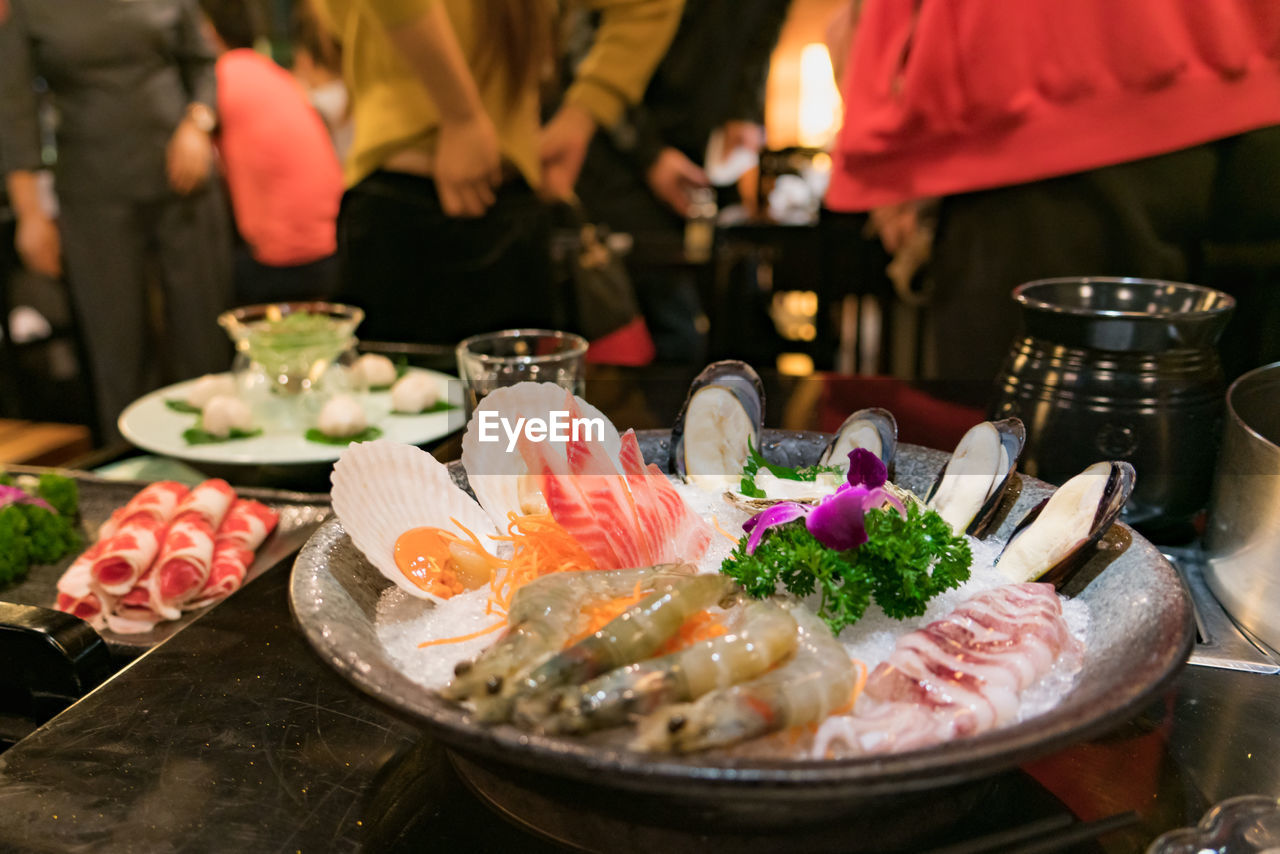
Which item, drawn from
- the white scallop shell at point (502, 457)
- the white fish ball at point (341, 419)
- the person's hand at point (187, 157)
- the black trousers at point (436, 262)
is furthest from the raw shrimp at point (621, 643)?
the person's hand at point (187, 157)

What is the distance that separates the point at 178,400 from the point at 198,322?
1.91 metres

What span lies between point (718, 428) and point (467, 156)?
1215mm

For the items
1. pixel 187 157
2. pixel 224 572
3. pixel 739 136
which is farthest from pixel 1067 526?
pixel 739 136

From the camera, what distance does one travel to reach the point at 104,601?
0.98 meters

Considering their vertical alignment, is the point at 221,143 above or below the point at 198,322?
above

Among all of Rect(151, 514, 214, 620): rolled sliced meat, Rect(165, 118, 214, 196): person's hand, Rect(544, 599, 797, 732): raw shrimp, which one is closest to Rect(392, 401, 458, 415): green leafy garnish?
Rect(151, 514, 214, 620): rolled sliced meat

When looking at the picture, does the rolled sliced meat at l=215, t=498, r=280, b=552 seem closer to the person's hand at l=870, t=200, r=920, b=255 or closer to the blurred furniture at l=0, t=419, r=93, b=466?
the person's hand at l=870, t=200, r=920, b=255

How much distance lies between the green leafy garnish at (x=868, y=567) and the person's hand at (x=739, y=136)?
4123 mm

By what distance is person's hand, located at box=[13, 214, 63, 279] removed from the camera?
3.12 meters

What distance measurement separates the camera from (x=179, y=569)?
101 centimetres

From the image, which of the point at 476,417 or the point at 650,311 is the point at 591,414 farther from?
the point at 650,311

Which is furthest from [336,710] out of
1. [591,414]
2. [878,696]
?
[878,696]

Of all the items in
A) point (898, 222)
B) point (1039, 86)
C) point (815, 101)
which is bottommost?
point (898, 222)

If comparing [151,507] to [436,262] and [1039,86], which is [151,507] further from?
[1039,86]
